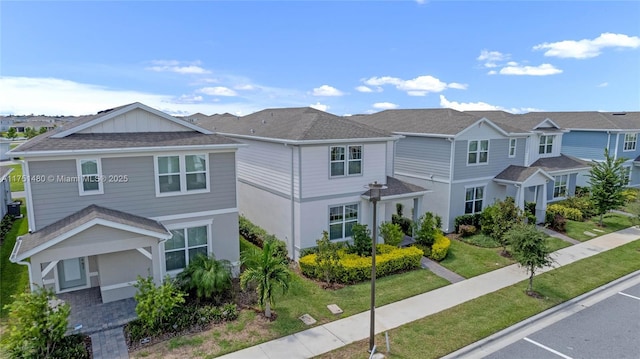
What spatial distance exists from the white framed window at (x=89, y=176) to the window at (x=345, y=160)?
9.01 metres

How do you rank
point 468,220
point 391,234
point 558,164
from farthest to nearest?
point 558,164, point 468,220, point 391,234

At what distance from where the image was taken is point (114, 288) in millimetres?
12953

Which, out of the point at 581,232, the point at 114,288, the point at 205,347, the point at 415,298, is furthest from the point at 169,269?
the point at 581,232

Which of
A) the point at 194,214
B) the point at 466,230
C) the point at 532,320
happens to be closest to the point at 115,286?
the point at 194,214

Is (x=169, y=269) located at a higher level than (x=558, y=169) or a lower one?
lower

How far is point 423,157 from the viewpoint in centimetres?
2269

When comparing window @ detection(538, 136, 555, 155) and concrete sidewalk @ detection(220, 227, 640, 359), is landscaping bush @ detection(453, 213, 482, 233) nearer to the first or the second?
concrete sidewalk @ detection(220, 227, 640, 359)

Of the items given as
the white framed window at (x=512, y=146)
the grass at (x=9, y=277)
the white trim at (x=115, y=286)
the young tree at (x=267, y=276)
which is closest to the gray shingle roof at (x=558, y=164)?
the white framed window at (x=512, y=146)

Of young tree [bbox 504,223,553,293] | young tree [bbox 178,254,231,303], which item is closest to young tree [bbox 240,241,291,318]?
young tree [bbox 178,254,231,303]

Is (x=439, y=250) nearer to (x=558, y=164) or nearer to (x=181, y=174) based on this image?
(x=181, y=174)

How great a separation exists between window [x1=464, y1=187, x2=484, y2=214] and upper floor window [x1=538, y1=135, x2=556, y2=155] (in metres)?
7.75

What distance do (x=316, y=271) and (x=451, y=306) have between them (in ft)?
16.8

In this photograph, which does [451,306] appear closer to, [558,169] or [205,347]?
[205,347]

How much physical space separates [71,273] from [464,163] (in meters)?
19.0
